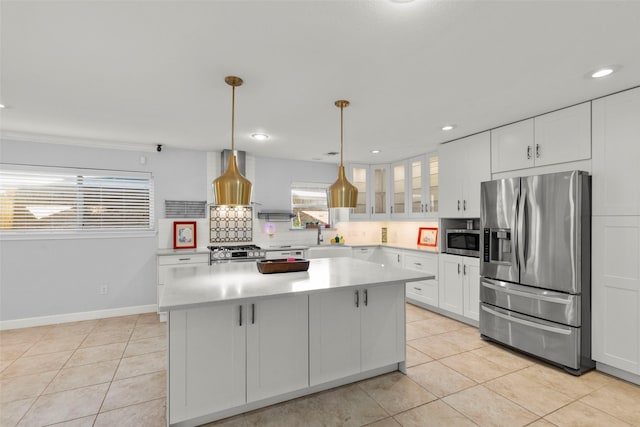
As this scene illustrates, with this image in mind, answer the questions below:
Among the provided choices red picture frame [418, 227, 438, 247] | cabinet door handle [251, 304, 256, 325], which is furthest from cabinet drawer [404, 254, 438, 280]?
cabinet door handle [251, 304, 256, 325]

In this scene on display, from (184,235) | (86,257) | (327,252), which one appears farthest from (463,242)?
(86,257)

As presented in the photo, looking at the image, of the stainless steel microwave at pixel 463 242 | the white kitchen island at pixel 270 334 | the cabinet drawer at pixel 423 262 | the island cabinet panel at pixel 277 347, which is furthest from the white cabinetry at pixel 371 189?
the island cabinet panel at pixel 277 347

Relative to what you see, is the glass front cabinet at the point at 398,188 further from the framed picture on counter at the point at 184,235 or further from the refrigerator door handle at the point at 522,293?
the framed picture on counter at the point at 184,235

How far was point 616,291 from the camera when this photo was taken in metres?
2.58

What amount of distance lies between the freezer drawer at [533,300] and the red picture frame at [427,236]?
162cm

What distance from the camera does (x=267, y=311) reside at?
2.20 meters

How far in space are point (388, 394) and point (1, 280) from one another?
4.73 metres

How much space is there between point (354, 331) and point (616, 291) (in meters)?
2.20

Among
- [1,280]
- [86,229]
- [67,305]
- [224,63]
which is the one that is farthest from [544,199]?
[1,280]

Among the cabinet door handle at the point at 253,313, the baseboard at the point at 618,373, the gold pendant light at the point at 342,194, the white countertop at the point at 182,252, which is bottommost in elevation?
the baseboard at the point at 618,373

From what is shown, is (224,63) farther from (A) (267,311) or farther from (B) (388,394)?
(B) (388,394)

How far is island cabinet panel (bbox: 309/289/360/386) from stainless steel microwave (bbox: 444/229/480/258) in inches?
82.8

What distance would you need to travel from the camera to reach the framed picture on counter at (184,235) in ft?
15.1

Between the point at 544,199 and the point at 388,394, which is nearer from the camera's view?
the point at 388,394
